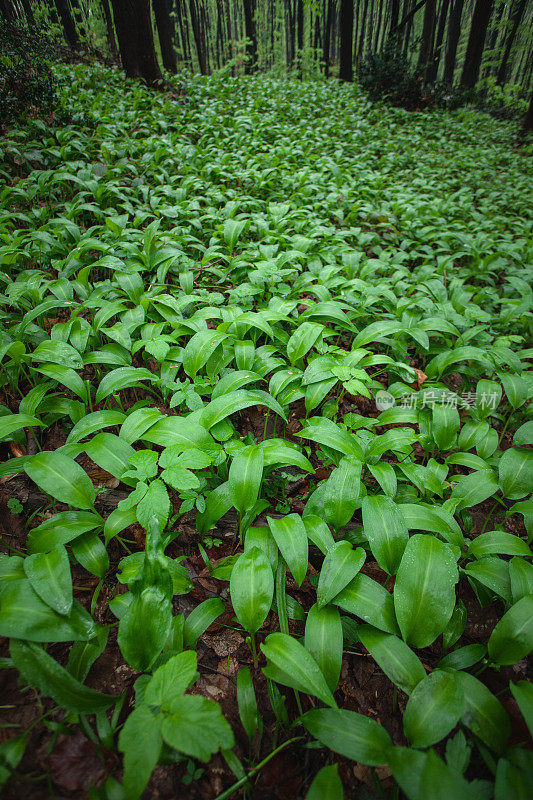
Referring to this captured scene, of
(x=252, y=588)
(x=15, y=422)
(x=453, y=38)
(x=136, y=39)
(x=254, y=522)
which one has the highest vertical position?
(x=453, y=38)

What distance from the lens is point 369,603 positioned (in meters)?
1.28

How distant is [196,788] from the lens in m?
1.04

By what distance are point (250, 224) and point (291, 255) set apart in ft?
3.95

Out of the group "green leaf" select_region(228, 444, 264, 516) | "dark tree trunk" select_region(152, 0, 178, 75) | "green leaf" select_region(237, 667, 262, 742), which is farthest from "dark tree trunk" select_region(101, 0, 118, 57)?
"green leaf" select_region(237, 667, 262, 742)

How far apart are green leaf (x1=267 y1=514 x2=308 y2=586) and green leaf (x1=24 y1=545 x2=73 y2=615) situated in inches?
29.2

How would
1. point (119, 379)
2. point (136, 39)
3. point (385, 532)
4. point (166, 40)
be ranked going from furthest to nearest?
1. point (166, 40)
2. point (136, 39)
3. point (119, 379)
4. point (385, 532)

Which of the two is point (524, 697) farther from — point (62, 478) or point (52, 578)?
point (62, 478)

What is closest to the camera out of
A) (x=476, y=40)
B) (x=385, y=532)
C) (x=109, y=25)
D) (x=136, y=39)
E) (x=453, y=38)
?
(x=385, y=532)

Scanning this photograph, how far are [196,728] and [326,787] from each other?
415 millimetres

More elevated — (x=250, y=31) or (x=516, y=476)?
(x=250, y=31)

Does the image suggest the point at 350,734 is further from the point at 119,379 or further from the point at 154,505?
the point at 119,379

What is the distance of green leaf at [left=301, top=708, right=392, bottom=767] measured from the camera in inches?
40.0

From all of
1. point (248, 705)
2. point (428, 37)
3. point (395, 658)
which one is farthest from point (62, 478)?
point (428, 37)

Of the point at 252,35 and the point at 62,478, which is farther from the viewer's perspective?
the point at 252,35
